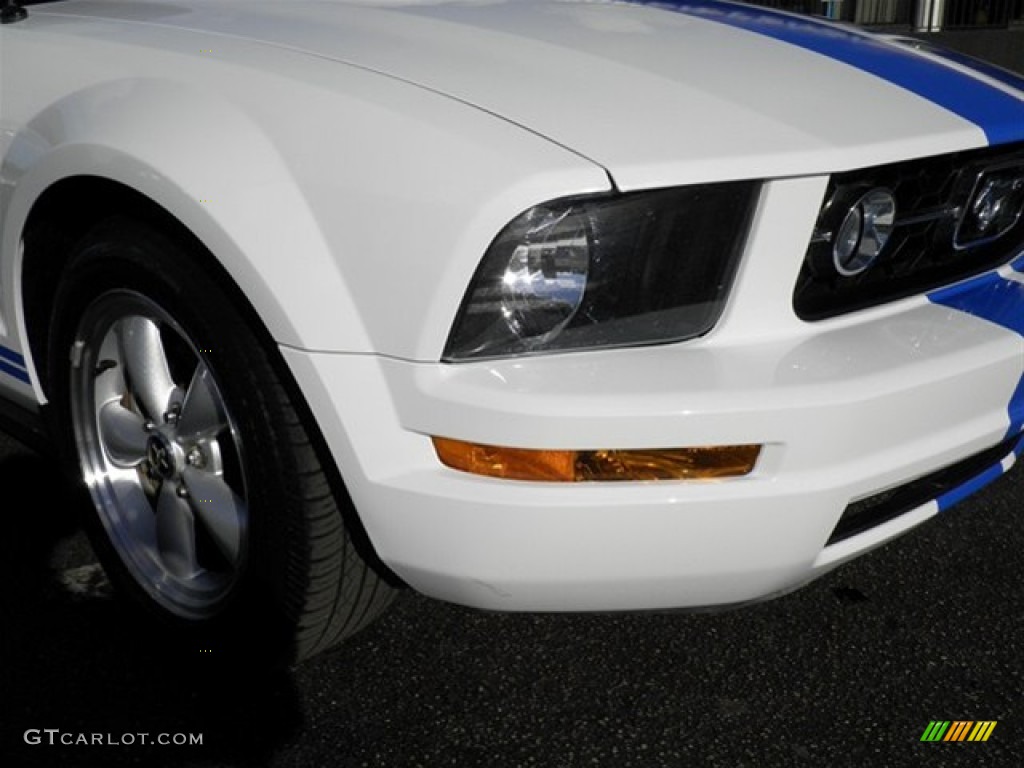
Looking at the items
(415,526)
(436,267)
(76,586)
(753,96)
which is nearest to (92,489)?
(76,586)

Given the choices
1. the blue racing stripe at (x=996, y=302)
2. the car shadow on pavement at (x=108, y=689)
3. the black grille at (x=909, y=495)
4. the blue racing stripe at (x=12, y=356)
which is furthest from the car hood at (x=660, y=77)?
the car shadow on pavement at (x=108, y=689)

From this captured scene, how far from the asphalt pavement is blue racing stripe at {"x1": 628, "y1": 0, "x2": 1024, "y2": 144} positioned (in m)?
0.92

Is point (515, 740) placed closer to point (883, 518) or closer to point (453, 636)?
point (453, 636)

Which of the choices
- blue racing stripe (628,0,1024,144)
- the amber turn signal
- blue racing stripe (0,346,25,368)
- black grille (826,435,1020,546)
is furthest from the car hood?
blue racing stripe (0,346,25,368)

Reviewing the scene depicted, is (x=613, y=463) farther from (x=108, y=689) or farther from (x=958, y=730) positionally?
(x=108, y=689)

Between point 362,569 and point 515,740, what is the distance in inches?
14.9

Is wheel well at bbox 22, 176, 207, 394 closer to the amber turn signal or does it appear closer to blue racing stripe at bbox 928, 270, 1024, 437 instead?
the amber turn signal

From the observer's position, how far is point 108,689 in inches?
75.8

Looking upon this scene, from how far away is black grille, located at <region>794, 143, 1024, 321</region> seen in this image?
1.59 m

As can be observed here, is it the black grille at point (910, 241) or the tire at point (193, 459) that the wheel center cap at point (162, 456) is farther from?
the black grille at point (910, 241)

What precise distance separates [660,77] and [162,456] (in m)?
1.08

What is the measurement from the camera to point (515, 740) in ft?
5.81

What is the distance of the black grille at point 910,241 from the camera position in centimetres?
159

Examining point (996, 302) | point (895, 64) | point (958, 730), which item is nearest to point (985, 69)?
point (895, 64)
